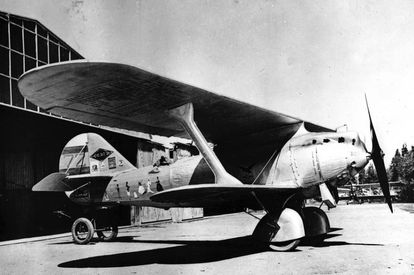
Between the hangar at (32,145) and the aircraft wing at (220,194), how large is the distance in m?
8.85

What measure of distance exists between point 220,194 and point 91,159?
6.47 m

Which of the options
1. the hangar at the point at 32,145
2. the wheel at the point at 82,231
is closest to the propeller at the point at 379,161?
the wheel at the point at 82,231

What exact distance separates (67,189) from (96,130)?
20.2 ft

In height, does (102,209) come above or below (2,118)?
below

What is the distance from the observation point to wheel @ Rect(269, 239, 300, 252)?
8344 mm

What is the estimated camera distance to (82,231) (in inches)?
494

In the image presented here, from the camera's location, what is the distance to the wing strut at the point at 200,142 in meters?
8.20

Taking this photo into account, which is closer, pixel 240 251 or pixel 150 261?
pixel 150 261

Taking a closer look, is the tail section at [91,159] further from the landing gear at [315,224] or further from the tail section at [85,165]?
the landing gear at [315,224]

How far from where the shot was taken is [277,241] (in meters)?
8.33

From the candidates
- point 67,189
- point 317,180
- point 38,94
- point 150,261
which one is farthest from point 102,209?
point 317,180

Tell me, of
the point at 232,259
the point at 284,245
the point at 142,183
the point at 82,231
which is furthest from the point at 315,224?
the point at 82,231

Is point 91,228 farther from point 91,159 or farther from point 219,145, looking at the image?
point 219,145

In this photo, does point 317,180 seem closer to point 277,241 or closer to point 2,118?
point 277,241
